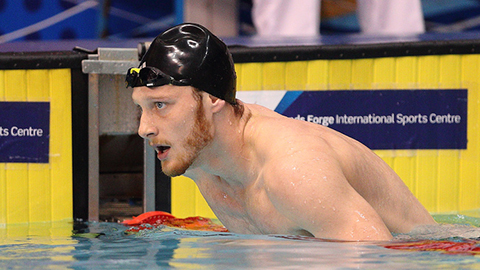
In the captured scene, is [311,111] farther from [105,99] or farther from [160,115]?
[160,115]

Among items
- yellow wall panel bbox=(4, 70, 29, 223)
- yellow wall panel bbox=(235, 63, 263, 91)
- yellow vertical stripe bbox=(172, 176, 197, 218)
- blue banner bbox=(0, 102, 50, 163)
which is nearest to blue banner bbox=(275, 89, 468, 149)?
yellow wall panel bbox=(235, 63, 263, 91)

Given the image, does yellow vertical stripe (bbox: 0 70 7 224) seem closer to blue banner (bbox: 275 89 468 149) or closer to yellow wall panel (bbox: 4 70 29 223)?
yellow wall panel (bbox: 4 70 29 223)

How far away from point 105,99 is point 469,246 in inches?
98.6

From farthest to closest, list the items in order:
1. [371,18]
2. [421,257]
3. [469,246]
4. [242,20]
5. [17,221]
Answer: [242,20] < [371,18] < [17,221] < [469,246] < [421,257]

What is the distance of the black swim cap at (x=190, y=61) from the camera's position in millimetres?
2090

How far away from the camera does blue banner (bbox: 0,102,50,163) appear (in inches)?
144

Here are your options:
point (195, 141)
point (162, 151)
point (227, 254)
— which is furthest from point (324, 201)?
point (162, 151)

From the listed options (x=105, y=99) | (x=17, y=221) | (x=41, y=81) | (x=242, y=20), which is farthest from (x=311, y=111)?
(x=242, y=20)

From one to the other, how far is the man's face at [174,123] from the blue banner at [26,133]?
1738 mm

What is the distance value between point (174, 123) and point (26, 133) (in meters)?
1.92

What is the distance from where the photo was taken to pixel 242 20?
24.3 ft

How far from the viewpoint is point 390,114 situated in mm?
3820

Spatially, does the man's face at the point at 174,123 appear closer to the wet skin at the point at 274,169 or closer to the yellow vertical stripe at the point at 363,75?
the wet skin at the point at 274,169

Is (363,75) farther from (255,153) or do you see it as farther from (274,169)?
(274,169)
